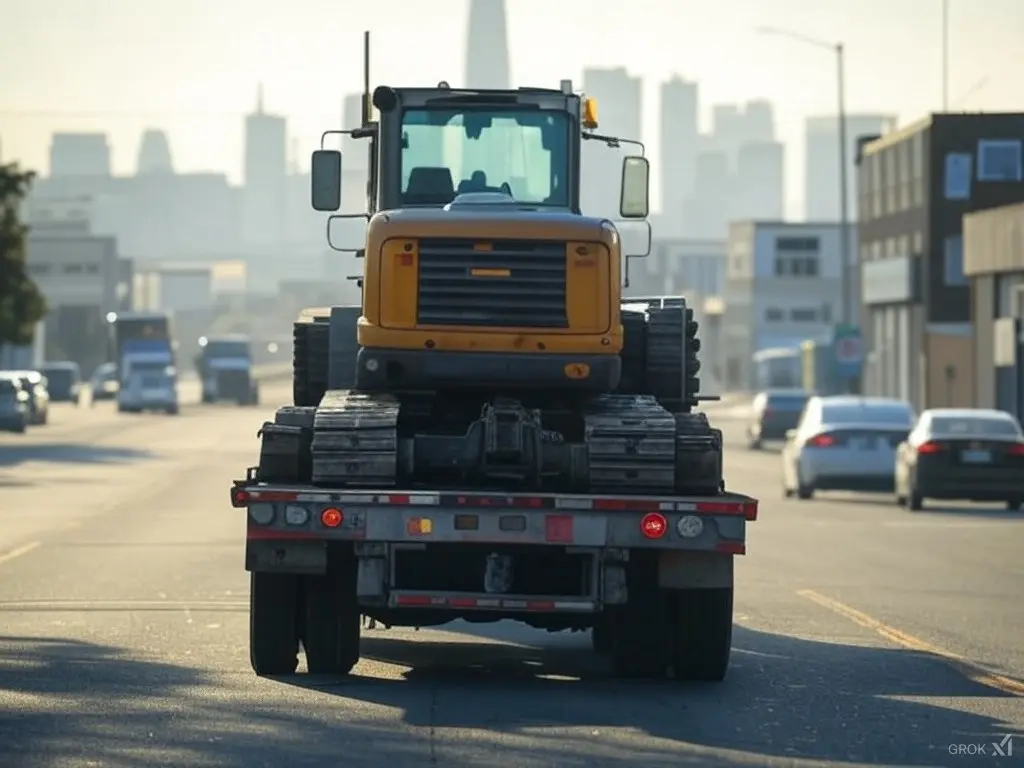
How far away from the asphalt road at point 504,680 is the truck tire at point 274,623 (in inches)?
6.3

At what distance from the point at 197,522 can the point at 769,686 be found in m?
17.5

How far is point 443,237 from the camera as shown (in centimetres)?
1473

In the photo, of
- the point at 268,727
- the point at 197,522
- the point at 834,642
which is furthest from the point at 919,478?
the point at 268,727

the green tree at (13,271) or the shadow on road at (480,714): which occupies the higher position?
the green tree at (13,271)

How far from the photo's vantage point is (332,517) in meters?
13.1

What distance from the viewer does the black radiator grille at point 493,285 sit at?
14750mm

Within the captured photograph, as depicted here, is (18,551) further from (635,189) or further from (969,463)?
(969,463)

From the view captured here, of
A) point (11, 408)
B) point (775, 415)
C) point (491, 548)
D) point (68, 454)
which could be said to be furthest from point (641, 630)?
point (11, 408)

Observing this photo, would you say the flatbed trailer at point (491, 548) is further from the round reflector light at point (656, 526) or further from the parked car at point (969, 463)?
the parked car at point (969, 463)

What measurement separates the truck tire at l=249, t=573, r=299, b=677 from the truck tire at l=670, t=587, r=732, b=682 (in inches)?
82.7

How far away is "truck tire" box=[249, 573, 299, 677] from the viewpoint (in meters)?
13.7

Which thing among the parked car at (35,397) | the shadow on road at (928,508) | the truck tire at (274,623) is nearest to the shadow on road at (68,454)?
the parked car at (35,397)

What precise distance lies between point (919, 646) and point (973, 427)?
1821 centimetres

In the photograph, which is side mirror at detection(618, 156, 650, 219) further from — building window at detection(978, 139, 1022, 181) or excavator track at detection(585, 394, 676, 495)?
building window at detection(978, 139, 1022, 181)
